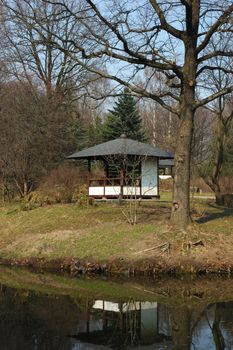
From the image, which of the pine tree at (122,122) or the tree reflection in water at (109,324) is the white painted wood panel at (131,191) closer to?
the tree reflection in water at (109,324)

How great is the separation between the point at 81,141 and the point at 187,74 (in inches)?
967

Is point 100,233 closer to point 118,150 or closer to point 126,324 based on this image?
point 126,324

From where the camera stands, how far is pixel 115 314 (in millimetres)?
9117

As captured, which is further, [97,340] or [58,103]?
[58,103]

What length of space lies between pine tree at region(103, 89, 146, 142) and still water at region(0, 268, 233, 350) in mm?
29507

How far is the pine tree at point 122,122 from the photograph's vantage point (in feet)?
136

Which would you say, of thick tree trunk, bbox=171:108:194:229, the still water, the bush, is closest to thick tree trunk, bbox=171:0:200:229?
thick tree trunk, bbox=171:108:194:229

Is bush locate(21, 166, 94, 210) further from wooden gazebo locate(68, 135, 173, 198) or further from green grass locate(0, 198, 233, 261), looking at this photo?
wooden gazebo locate(68, 135, 173, 198)

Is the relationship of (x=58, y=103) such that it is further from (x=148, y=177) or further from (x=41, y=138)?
(x=148, y=177)

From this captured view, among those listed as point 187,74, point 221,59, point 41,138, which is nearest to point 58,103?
point 41,138

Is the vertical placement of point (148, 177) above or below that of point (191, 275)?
above

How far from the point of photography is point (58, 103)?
3197 cm

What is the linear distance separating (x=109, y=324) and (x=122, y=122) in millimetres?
33978

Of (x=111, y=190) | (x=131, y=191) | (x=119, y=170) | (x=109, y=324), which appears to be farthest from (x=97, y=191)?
(x=109, y=324)
